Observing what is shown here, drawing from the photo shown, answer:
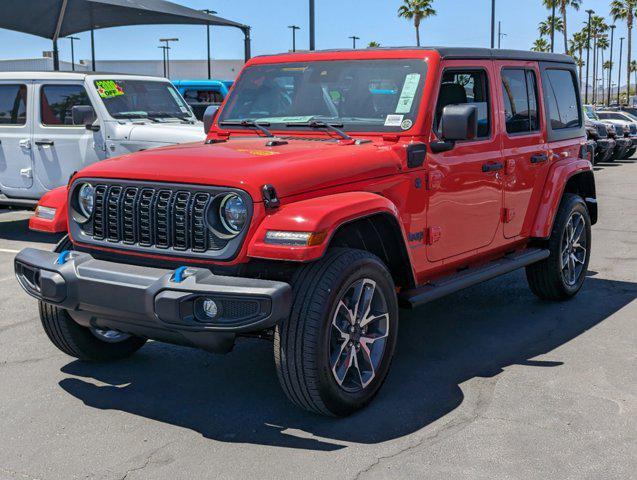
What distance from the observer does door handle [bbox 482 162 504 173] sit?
18.4ft

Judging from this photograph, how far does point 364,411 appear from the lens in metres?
4.43

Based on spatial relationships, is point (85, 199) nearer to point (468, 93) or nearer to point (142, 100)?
point (468, 93)

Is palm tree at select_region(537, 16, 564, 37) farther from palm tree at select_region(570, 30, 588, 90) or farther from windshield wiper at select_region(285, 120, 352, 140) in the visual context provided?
windshield wiper at select_region(285, 120, 352, 140)

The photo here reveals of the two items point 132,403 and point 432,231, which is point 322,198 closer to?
point 432,231

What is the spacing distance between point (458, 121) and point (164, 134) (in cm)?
557

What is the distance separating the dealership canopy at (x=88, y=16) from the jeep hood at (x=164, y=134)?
37.2 feet

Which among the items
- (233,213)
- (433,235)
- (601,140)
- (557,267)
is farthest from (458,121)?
(601,140)

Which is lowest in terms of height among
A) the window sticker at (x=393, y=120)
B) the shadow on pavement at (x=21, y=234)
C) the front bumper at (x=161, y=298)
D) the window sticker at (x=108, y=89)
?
the shadow on pavement at (x=21, y=234)

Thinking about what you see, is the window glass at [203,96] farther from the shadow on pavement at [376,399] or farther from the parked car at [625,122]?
the shadow on pavement at [376,399]

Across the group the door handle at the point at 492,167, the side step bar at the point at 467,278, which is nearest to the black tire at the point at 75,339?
the side step bar at the point at 467,278

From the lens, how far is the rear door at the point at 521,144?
5.94m

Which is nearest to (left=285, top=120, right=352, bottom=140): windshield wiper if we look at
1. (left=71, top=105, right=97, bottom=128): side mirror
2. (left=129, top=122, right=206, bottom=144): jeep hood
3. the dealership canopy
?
(left=129, top=122, right=206, bottom=144): jeep hood

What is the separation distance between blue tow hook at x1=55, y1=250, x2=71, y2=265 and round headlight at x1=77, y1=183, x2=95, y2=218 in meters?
0.26

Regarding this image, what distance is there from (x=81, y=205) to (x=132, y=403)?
1.12 metres
